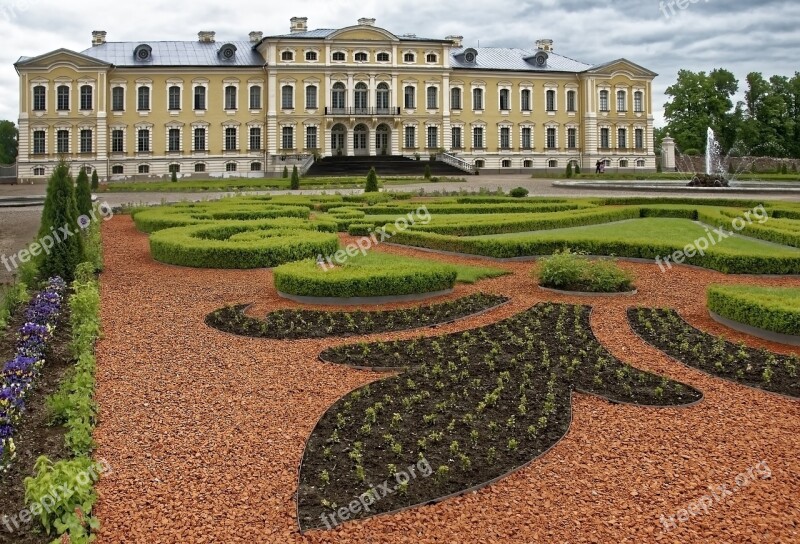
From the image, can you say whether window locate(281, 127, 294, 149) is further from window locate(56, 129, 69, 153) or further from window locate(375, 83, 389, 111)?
window locate(56, 129, 69, 153)

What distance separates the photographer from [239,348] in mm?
7293

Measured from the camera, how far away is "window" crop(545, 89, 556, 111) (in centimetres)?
5069

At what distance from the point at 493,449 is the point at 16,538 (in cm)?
A: 286

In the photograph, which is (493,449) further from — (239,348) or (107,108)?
(107,108)

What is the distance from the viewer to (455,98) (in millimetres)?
48906

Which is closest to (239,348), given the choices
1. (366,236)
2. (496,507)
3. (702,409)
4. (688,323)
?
(496,507)

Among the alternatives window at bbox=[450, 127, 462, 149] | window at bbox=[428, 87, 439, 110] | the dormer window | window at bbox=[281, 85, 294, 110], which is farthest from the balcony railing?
the dormer window

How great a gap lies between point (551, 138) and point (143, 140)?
90.0ft

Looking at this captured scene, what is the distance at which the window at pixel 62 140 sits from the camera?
44.8 metres

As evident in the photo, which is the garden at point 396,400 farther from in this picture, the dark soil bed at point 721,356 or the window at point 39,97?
the window at point 39,97

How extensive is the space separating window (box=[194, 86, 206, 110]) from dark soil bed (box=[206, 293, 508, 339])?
4041cm

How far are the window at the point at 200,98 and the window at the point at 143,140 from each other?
3529 millimetres

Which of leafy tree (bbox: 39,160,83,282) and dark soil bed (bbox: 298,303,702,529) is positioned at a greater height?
leafy tree (bbox: 39,160,83,282)

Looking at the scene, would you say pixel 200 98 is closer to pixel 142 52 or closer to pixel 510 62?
pixel 142 52
